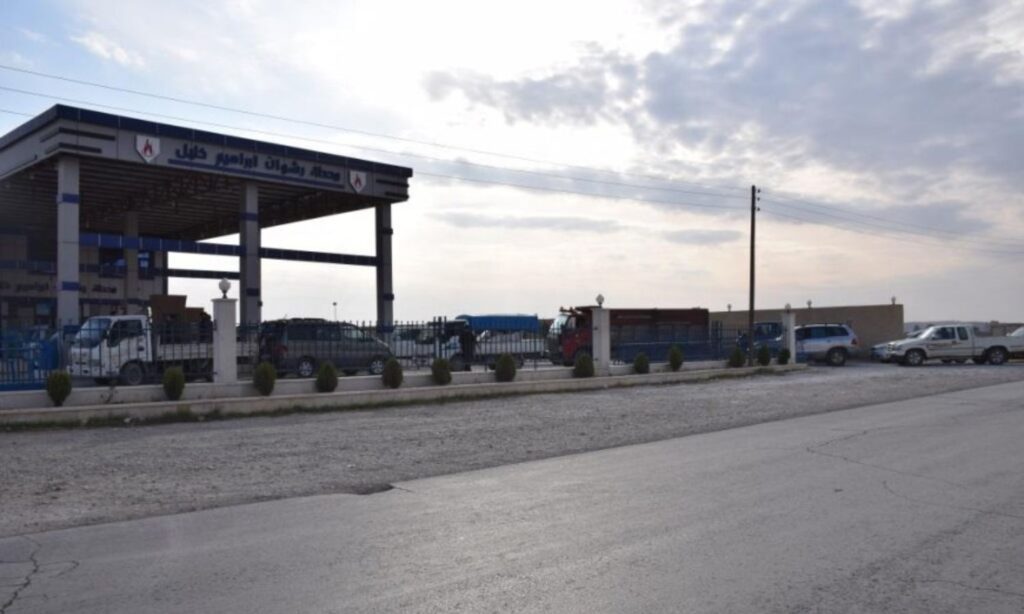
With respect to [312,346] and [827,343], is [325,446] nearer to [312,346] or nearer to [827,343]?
[312,346]

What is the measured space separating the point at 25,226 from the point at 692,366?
33.6m

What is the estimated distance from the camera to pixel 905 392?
23297mm

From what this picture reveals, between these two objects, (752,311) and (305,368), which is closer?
(305,368)

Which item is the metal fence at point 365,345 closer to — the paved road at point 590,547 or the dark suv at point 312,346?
the dark suv at point 312,346

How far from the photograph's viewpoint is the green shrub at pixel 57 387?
16.8 metres

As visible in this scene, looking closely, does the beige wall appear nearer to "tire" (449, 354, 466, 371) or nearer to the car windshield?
"tire" (449, 354, 466, 371)

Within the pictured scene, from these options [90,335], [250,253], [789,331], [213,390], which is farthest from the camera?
[789,331]

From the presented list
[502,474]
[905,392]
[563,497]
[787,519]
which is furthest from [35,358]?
[905,392]

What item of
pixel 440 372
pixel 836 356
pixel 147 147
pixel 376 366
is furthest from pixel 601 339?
pixel 147 147

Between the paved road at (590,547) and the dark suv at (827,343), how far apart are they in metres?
27.7

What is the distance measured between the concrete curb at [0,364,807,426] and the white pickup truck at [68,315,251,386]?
193cm

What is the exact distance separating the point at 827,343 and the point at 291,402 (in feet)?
88.6

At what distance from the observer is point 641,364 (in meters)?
28.7

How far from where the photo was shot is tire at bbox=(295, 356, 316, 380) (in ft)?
74.3
